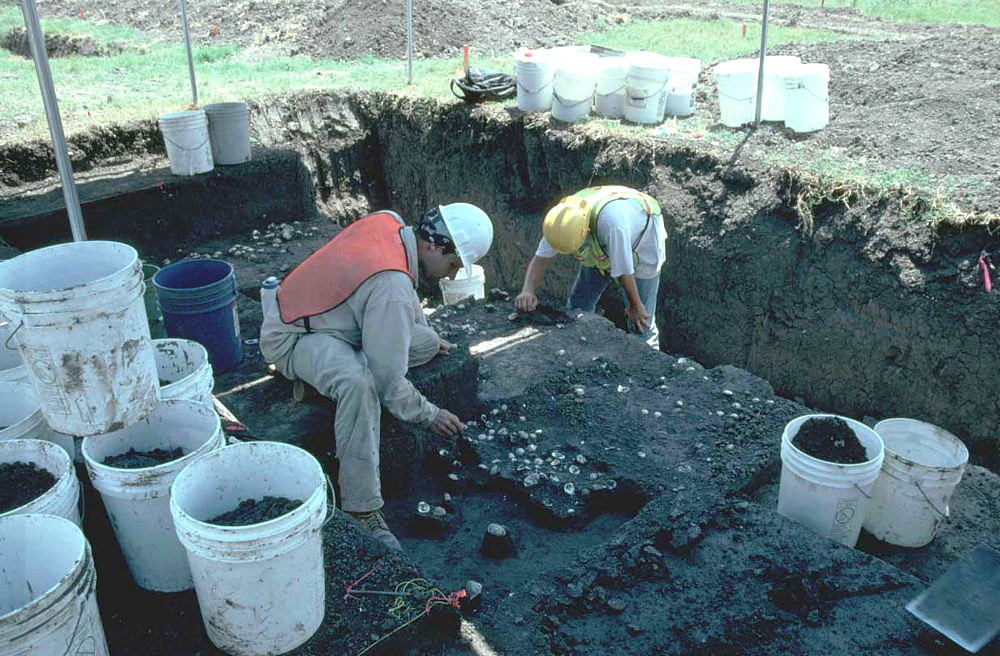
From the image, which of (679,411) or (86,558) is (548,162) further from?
(86,558)

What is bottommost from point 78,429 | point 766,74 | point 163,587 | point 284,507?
point 163,587

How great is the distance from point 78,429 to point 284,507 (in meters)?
0.82

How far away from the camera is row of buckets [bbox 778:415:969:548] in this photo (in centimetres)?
353

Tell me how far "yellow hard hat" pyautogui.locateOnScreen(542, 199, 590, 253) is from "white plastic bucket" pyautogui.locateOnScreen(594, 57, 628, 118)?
3552 millimetres

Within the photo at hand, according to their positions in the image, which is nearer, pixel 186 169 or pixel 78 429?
pixel 78 429

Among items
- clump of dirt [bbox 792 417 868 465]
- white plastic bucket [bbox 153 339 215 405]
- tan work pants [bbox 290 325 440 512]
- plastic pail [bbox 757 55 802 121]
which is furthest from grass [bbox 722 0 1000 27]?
white plastic bucket [bbox 153 339 215 405]

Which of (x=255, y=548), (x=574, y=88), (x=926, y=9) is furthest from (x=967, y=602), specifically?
(x=926, y=9)

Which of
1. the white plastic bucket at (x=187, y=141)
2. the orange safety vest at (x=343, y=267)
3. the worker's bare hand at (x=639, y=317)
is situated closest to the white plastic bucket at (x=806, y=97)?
the worker's bare hand at (x=639, y=317)

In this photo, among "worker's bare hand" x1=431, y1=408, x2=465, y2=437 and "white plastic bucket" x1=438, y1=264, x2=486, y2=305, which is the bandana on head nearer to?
"worker's bare hand" x1=431, y1=408, x2=465, y2=437

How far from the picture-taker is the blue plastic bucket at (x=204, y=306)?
4.48m

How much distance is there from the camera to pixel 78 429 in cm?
266

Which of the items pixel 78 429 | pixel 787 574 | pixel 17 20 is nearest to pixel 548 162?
pixel 787 574

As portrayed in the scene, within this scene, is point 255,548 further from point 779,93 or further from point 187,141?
point 779,93

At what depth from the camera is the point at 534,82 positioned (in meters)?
8.48
